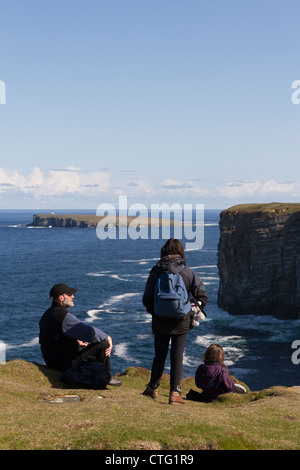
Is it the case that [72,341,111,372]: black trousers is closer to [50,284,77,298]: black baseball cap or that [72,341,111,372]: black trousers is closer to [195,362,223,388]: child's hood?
[50,284,77,298]: black baseball cap

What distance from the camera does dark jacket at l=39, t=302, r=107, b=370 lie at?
492 inches

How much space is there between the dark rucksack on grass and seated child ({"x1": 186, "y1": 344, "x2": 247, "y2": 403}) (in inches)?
97.3

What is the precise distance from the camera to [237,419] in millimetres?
10273

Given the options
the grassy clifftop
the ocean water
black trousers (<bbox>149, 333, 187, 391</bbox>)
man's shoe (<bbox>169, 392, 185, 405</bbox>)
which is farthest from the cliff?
black trousers (<bbox>149, 333, 187, 391</bbox>)

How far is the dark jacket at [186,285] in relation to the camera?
35.8 ft

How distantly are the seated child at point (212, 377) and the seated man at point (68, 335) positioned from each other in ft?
8.45

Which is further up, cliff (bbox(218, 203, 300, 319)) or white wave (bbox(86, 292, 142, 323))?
cliff (bbox(218, 203, 300, 319))

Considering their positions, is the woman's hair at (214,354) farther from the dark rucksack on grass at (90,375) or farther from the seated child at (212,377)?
the dark rucksack on grass at (90,375)

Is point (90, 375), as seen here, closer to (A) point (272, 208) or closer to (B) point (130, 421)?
(B) point (130, 421)

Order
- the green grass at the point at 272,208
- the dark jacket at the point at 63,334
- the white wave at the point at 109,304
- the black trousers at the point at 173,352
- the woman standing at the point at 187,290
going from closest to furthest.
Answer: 1. the woman standing at the point at 187,290
2. the black trousers at the point at 173,352
3. the dark jacket at the point at 63,334
4. the white wave at the point at 109,304
5. the green grass at the point at 272,208

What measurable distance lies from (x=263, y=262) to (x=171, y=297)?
80542 millimetres

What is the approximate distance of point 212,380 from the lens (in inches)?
523

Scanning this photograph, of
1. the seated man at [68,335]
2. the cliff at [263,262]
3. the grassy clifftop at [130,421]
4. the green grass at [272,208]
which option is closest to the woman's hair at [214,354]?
the grassy clifftop at [130,421]
